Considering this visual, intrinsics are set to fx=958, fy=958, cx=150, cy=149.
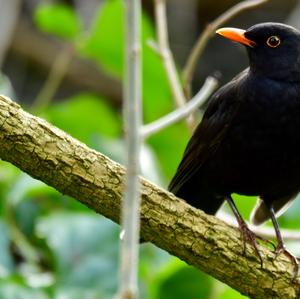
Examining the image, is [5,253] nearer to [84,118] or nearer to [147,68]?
[84,118]

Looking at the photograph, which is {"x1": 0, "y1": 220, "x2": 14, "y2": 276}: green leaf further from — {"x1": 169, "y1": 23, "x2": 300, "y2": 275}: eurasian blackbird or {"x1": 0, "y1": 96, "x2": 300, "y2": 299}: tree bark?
{"x1": 0, "y1": 96, "x2": 300, "y2": 299}: tree bark

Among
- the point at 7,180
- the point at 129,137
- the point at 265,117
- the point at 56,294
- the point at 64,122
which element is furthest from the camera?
the point at 64,122

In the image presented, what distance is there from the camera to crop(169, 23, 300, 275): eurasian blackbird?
15.1ft

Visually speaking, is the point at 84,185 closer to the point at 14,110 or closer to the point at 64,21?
the point at 14,110

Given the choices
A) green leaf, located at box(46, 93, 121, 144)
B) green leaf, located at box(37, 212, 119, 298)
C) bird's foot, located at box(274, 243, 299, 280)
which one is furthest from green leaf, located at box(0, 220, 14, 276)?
bird's foot, located at box(274, 243, 299, 280)

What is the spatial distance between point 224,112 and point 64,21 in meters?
2.08

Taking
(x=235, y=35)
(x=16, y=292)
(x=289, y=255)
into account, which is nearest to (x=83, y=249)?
(x=16, y=292)

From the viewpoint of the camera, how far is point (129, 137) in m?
2.70

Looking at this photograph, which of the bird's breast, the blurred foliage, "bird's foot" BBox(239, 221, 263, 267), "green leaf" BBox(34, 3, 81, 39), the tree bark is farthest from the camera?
"green leaf" BBox(34, 3, 81, 39)

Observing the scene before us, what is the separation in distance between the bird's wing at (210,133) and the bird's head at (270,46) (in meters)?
0.13

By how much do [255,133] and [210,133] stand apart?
0.28 metres

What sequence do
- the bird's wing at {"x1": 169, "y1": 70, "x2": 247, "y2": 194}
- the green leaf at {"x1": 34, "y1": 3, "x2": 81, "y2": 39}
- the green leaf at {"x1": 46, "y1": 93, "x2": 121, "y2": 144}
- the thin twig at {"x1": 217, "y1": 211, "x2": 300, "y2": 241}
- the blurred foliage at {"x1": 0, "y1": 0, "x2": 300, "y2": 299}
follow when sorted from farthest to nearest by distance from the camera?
1. the green leaf at {"x1": 34, "y1": 3, "x2": 81, "y2": 39}
2. the green leaf at {"x1": 46, "y1": 93, "x2": 121, "y2": 144}
3. the blurred foliage at {"x1": 0, "y1": 0, "x2": 300, "y2": 299}
4. the thin twig at {"x1": 217, "y1": 211, "x2": 300, "y2": 241}
5. the bird's wing at {"x1": 169, "y1": 70, "x2": 247, "y2": 194}

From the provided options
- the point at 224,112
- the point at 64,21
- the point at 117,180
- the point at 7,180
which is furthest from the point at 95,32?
the point at 117,180

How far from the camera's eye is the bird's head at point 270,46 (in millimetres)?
4805
